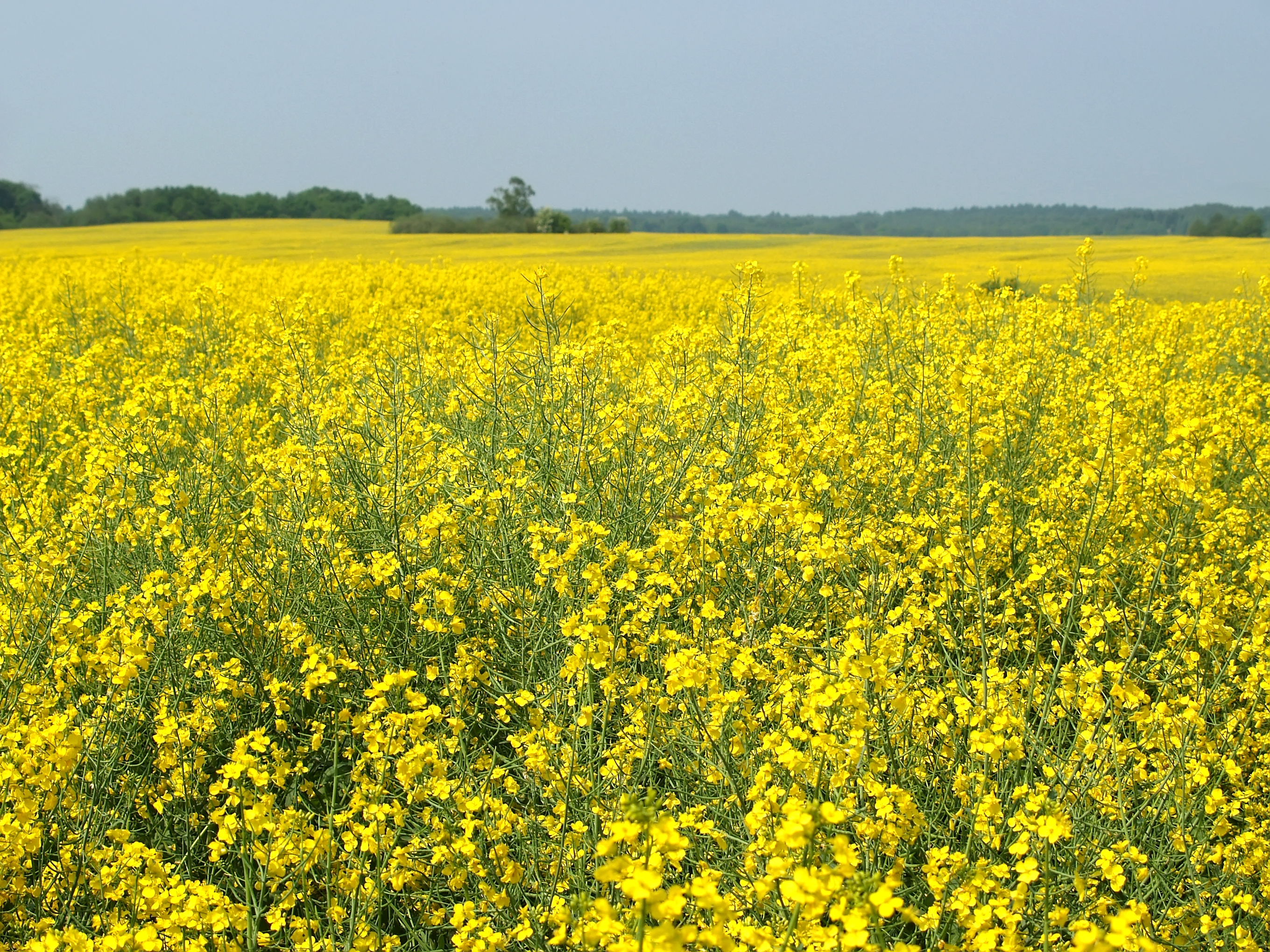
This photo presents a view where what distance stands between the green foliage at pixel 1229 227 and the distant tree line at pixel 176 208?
36.8 metres

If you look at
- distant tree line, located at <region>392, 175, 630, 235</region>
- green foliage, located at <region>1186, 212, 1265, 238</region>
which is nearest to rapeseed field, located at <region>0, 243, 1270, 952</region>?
distant tree line, located at <region>392, 175, 630, 235</region>

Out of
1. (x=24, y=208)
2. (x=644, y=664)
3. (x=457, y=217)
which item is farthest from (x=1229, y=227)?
(x=24, y=208)

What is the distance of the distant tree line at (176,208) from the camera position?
46.1 m

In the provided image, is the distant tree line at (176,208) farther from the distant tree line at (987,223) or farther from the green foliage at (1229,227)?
the green foliage at (1229,227)

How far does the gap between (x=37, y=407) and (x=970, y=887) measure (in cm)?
631

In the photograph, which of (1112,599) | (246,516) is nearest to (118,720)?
(246,516)

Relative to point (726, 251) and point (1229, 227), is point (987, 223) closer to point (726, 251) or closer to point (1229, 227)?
point (1229, 227)

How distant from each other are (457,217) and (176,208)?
1424cm

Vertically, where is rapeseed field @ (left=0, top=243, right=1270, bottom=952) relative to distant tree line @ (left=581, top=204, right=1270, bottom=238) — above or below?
below

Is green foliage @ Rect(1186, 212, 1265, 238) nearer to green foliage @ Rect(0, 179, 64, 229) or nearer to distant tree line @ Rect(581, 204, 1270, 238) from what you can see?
distant tree line @ Rect(581, 204, 1270, 238)

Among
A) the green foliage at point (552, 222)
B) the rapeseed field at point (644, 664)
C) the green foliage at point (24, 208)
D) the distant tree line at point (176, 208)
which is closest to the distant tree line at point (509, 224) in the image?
the green foliage at point (552, 222)

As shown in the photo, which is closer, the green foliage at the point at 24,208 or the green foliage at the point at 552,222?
the green foliage at the point at 552,222

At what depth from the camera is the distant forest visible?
1656 inches

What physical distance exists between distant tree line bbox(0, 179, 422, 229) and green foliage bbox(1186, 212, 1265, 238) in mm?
36774
